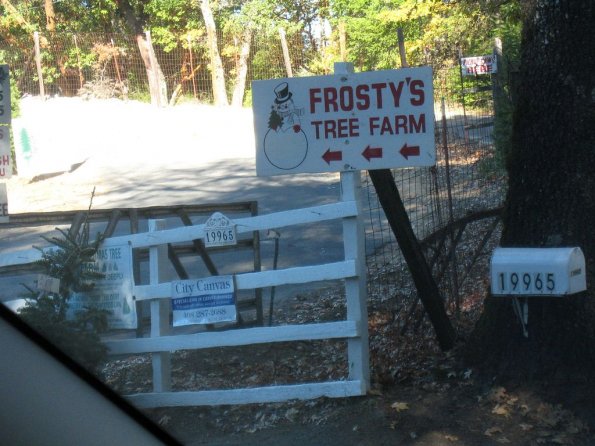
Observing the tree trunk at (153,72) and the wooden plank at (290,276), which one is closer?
the wooden plank at (290,276)

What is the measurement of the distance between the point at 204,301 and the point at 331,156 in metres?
1.48

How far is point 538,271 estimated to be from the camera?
5.25 meters

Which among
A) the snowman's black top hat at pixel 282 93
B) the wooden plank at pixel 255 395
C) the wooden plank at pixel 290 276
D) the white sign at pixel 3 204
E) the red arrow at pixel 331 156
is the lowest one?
the wooden plank at pixel 255 395

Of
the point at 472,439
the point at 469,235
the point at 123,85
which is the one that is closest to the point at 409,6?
the point at 469,235

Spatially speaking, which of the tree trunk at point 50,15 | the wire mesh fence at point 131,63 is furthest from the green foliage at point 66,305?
the tree trunk at point 50,15

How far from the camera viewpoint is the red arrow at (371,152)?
6137 mm

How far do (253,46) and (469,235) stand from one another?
68.2ft

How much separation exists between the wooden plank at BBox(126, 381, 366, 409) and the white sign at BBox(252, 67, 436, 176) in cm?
154

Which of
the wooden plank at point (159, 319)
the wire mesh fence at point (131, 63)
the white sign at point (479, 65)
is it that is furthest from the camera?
the wire mesh fence at point (131, 63)

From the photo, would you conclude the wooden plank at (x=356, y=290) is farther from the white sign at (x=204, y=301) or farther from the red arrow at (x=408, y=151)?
the white sign at (x=204, y=301)

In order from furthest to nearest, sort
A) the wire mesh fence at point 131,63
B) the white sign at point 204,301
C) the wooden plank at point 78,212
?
1. the wire mesh fence at point 131,63
2. the wooden plank at point 78,212
3. the white sign at point 204,301

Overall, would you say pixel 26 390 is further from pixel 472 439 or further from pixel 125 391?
pixel 125 391

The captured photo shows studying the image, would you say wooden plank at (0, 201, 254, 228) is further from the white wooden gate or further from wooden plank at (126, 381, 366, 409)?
wooden plank at (126, 381, 366, 409)

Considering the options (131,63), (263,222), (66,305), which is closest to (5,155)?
(66,305)
